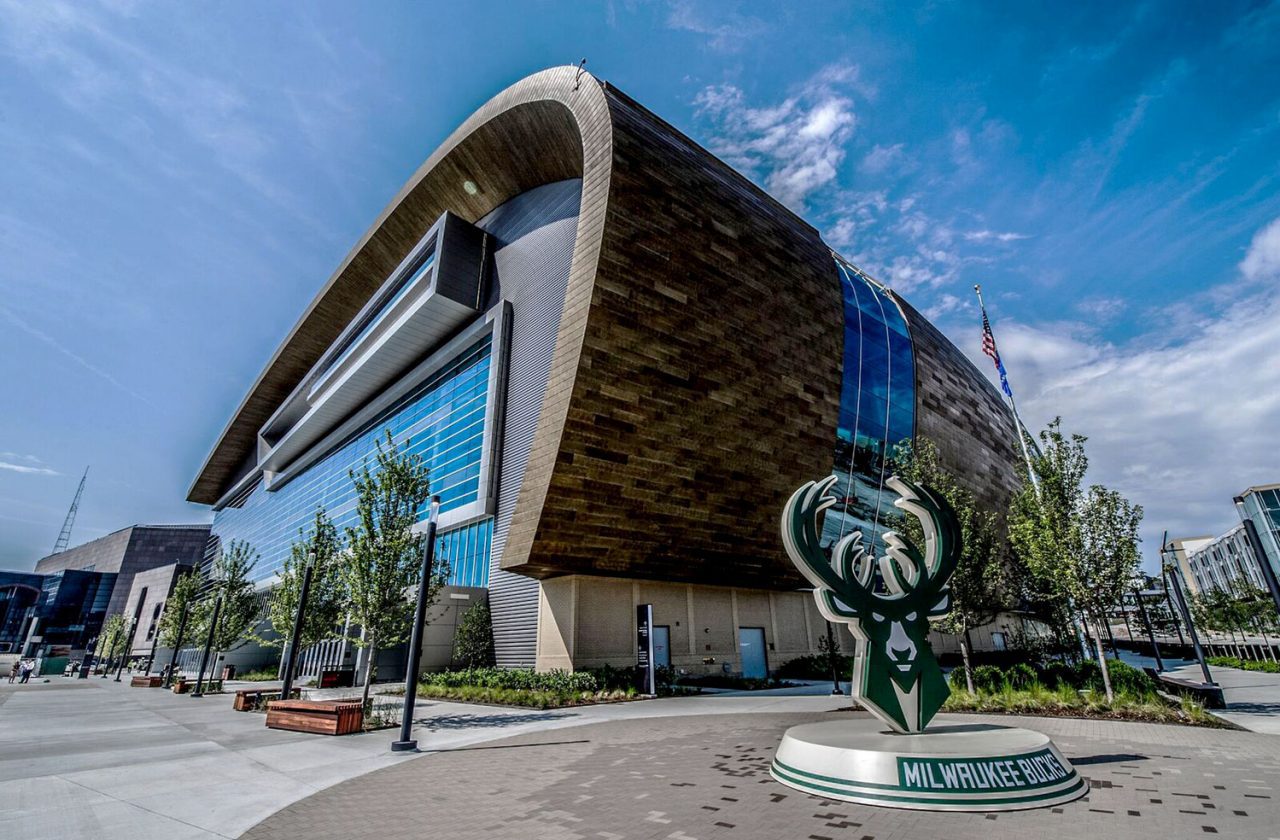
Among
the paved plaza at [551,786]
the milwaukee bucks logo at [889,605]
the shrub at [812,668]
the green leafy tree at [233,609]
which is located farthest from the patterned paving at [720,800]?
the green leafy tree at [233,609]

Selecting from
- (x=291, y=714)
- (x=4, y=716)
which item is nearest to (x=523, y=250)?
(x=291, y=714)

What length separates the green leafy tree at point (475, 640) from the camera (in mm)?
26547

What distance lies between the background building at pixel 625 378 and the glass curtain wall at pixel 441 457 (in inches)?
9.0

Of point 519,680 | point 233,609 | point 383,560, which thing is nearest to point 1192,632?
point 519,680

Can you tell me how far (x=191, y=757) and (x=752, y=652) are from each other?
78.2 ft

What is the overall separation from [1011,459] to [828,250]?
29481 millimetres

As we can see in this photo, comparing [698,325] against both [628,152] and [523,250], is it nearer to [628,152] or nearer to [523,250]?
[628,152]

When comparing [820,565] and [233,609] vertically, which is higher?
[233,609]

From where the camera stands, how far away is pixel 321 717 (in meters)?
14.6

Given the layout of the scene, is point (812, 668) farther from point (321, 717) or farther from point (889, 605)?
point (321, 717)

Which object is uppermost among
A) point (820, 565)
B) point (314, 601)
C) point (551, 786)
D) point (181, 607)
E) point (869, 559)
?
point (181, 607)

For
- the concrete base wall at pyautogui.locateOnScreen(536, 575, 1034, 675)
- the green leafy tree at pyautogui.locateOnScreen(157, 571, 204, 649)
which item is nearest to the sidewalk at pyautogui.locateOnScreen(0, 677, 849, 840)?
the concrete base wall at pyautogui.locateOnScreen(536, 575, 1034, 675)

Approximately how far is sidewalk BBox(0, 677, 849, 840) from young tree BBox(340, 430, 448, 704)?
314 centimetres

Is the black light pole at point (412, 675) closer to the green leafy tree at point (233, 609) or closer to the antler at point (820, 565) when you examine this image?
the antler at point (820, 565)
